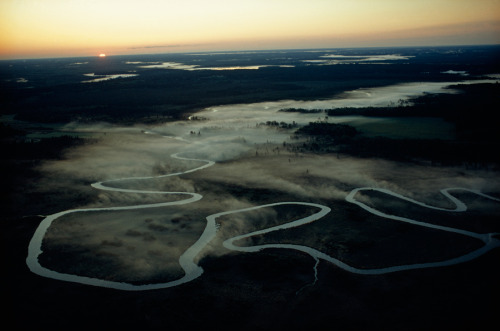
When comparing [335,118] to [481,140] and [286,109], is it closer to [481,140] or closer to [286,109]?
[286,109]

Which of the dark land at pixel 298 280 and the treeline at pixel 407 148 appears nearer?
the dark land at pixel 298 280

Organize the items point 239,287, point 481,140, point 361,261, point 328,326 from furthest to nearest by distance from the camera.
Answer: point 481,140 → point 361,261 → point 239,287 → point 328,326

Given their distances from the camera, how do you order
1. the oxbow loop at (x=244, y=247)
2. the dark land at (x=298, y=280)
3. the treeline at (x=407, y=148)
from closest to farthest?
the dark land at (x=298, y=280) → the oxbow loop at (x=244, y=247) → the treeline at (x=407, y=148)

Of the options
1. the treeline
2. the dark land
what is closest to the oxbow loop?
the dark land

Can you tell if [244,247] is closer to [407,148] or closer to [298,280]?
[298,280]

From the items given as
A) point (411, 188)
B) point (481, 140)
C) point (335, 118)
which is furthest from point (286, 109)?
point (411, 188)

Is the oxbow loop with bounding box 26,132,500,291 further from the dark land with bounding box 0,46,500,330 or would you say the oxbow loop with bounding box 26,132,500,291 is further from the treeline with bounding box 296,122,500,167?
the treeline with bounding box 296,122,500,167

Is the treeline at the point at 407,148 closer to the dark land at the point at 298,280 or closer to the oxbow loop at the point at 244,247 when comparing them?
the dark land at the point at 298,280

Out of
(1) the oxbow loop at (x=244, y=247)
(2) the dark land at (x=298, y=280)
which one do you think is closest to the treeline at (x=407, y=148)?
(2) the dark land at (x=298, y=280)

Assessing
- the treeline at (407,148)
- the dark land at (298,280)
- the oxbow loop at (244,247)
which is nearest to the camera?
the dark land at (298,280)

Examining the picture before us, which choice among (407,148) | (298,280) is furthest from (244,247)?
(407,148)

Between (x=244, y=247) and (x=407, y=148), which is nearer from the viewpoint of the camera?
(x=244, y=247)
